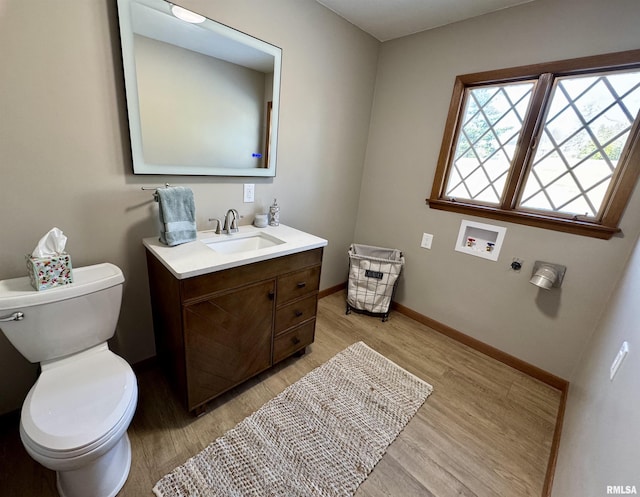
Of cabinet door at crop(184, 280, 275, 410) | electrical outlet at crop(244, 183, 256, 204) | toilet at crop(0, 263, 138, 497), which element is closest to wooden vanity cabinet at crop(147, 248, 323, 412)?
cabinet door at crop(184, 280, 275, 410)

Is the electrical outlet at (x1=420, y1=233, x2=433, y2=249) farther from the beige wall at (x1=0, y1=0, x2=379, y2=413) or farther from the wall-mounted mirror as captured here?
the wall-mounted mirror

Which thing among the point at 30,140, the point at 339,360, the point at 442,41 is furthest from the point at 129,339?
the point at 442,41

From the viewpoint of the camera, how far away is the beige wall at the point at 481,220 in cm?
150

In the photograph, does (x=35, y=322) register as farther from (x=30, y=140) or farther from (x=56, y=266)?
(x=30, y=140)

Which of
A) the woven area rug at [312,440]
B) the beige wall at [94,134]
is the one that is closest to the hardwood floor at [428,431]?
the woven area rug at [312,440]

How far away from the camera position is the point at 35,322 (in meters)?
1.02

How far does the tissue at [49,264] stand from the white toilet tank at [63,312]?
0.03 m

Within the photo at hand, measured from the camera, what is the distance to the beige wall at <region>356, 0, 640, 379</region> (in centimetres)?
150

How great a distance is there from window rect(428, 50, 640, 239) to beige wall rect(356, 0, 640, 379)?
77mm

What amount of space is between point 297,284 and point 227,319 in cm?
45

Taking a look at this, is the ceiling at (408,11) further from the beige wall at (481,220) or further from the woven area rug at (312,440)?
the woven area rug at (312,440)

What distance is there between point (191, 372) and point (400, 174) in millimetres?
2083

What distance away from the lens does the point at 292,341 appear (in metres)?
1.72

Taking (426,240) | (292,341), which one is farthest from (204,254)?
(426,240)
